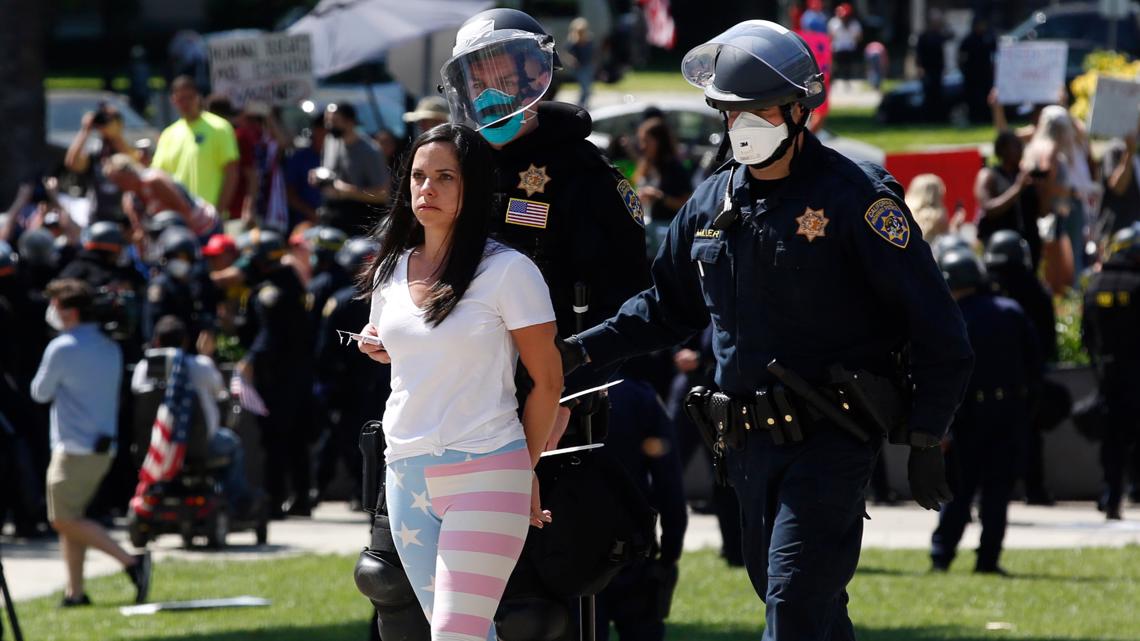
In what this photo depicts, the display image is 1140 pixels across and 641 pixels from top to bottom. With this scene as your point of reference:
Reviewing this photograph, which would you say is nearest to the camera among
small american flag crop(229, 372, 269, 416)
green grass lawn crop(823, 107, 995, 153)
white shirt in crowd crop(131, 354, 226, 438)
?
white shirt in crowd crop(131, 354, 226, 438)

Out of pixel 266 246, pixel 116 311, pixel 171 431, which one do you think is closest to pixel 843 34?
pixel 266 246

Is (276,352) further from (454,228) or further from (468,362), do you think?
(468,362)

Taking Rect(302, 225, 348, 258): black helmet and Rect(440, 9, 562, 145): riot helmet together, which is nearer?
Rect(440, 9, 562, 145): riot helmet

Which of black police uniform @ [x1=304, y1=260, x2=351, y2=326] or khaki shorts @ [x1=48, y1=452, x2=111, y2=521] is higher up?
black police uniform @ [x1=304, y1=260, x2=351, y2=326]

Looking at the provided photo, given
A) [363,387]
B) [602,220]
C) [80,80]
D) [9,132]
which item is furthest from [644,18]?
[602,220]

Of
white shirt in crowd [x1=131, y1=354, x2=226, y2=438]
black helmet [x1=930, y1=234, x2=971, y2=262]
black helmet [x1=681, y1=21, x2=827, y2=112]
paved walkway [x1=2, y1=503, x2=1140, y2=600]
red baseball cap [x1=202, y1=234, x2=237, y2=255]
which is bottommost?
paved walkway [x1=2, y1=503, x2=1140, y2=600]

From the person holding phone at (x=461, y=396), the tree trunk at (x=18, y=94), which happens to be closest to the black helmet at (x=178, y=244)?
the tree trunk at (x=18, y=94)

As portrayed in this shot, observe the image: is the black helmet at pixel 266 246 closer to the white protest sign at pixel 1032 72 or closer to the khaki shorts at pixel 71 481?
the khaki shorts at pixel 71 481

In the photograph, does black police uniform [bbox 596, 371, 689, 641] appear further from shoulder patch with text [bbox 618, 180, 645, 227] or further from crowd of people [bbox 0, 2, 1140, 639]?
shoulder patch with text [bbox 618, 180, 645, 227]

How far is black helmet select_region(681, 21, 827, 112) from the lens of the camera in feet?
18.0

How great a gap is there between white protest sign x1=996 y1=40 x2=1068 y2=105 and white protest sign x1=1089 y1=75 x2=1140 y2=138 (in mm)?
1638

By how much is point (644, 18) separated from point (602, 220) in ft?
118

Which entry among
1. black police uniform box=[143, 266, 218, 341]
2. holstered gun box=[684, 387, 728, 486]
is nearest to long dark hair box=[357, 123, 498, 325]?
holstered gun box=[684, 387, 728, 486]

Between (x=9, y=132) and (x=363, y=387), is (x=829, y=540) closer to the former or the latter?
(x=363, y=387)
